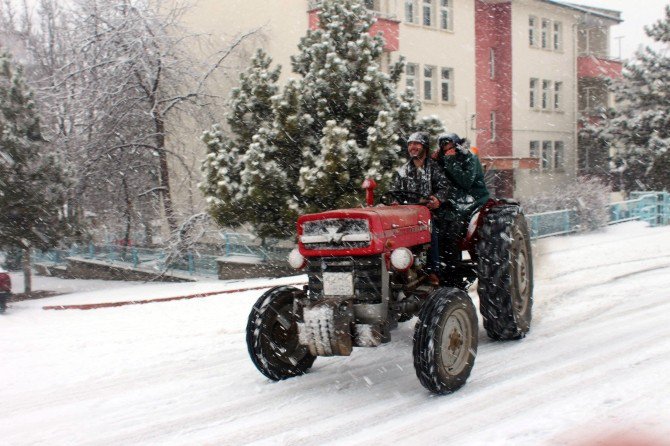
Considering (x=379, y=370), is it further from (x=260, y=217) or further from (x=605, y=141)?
(x=605, y=141)

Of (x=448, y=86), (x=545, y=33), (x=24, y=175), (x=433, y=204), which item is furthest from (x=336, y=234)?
(x=545, y=33)

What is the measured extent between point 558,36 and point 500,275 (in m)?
30.0

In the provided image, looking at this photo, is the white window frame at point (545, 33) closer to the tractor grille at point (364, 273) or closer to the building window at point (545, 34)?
the building window at point (545, 34)

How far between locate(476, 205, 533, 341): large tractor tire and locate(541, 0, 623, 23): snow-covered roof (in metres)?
27.9

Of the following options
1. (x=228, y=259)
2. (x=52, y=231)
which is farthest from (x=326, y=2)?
(x=52, y=231)

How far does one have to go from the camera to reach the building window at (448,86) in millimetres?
27205

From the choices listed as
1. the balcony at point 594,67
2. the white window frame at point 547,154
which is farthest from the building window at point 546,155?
the balcony at point 594,67

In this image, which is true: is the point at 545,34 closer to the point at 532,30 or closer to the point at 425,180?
the point at 532,30

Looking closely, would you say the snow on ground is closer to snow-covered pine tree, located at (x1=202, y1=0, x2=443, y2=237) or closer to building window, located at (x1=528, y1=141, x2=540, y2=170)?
snow-covered pine tree, located at (x1=202, y1=0, x2=443, y2=237)

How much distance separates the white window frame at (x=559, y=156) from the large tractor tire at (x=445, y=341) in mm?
29761

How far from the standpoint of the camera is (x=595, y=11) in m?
34.9

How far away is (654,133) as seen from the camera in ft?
95.6

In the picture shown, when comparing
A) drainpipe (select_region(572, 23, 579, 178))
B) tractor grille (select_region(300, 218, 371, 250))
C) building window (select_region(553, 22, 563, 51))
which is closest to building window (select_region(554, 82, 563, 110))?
drainpipe (select_region(572, 23, 579, 178))

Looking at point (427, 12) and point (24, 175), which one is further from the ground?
point (427, 12)
